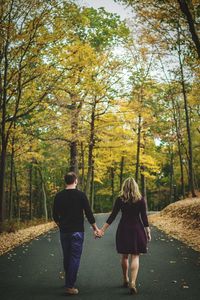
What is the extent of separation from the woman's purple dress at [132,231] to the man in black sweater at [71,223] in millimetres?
600

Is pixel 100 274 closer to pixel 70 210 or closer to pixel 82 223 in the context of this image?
pixel 82 223

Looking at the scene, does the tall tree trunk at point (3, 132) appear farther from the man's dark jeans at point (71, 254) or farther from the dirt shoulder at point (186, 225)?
the man's dark jeans at point (71, 254)

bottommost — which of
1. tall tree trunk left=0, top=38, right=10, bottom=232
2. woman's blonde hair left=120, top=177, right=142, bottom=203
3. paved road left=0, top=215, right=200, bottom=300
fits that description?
paved road left=0, top=215, right=200, bottom=300

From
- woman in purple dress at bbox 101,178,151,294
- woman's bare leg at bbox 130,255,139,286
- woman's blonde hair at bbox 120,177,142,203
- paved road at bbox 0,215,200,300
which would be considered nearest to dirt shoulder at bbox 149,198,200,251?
paved road at bbox 0,215,200,300

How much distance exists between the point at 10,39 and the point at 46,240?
753 centimetres

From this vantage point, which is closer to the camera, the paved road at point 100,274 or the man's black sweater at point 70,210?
the paved road at point 100,274

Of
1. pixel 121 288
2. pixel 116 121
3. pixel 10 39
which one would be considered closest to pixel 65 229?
pixel 121 288

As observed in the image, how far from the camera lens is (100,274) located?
8102 mm

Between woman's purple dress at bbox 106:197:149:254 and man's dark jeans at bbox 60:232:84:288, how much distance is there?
75cm

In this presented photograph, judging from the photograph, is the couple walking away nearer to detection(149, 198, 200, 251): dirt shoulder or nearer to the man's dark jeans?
the man's dark jeans

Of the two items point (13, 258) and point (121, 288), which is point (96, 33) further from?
point (121, 288)

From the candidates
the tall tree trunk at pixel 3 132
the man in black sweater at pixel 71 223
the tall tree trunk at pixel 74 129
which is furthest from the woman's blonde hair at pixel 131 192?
the tall tree trunk at pixel 74 129

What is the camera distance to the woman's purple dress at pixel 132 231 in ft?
22.4

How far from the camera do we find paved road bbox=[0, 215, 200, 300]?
20.7 ft
